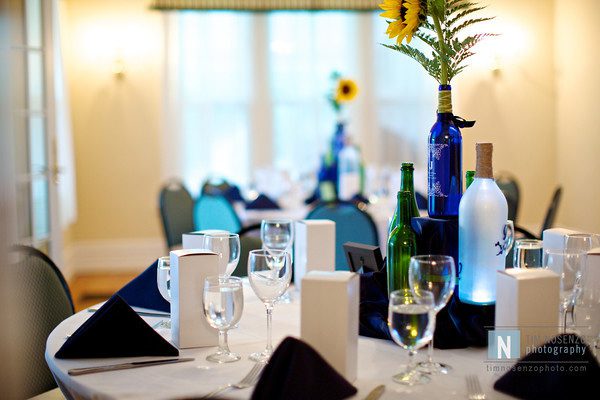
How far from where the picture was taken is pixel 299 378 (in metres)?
1.23

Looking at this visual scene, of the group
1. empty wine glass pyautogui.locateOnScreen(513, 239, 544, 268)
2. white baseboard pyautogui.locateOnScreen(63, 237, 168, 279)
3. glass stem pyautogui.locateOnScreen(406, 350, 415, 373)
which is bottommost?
white baseboard pyautogui.locateOnScreen(63, 237, 168, 279)

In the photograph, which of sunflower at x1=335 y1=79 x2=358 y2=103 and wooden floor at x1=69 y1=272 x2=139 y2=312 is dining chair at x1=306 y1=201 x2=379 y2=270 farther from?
wooden floor at x1=69 y1=272 x2=139 y2=312

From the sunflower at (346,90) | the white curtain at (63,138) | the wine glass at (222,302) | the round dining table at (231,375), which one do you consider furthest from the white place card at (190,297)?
the white curtain at (63,138)

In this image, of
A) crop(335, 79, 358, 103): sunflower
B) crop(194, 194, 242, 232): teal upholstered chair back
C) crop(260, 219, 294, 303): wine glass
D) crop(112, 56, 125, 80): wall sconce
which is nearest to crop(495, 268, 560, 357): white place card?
crop(260, 219, 294, 303): wine glass

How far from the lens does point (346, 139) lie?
4750 millimetres

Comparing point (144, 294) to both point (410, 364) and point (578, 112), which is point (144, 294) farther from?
point (578, 112)

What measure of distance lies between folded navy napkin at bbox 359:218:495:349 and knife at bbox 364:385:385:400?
298mm

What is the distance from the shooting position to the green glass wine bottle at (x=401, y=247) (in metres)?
1.64

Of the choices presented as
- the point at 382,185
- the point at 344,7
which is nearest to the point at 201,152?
the point at 344,7

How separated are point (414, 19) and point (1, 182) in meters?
1.12

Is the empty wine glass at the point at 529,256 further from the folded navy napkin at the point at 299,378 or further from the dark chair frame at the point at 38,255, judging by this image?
the dark chair frame at the point at 38,255

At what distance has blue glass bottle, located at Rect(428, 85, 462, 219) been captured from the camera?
169 centimetres

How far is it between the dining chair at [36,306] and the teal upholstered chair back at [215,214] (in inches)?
79.2

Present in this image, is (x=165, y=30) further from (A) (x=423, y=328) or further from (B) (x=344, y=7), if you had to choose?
(A) (x=423, y=328)
